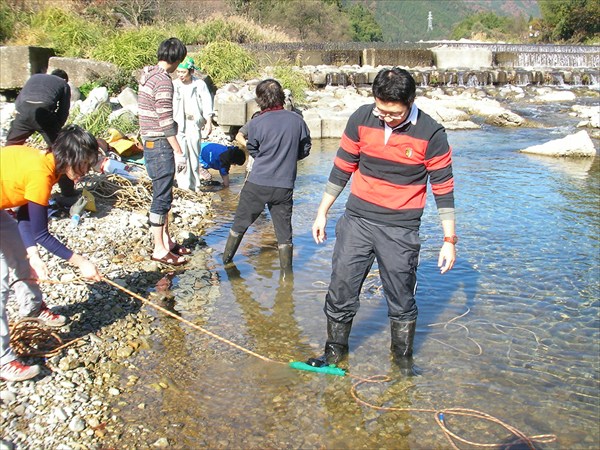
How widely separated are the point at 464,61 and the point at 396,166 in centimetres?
2544

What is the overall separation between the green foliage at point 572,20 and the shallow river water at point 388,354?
124ft

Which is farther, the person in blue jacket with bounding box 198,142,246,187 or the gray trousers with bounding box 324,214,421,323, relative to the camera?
the person in blue jacket with bounding box 198,142,246,187

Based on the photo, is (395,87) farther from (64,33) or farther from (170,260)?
(64,33)

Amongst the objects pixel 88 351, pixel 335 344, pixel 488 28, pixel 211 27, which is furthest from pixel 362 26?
pixel 88 351

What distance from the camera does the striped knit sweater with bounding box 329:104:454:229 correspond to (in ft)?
11.9

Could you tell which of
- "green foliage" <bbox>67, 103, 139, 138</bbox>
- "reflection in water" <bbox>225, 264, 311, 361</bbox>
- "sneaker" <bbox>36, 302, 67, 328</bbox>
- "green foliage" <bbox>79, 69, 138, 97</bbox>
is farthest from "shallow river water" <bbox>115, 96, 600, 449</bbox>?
"green foliage" <bbox>79, 69, 138, 97</bbox>

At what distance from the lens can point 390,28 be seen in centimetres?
11044

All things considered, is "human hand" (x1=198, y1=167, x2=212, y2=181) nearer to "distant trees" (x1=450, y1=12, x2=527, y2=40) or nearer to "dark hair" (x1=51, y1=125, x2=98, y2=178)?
"dark hair" (x1=51, y1=125, x2=98, y2=178)

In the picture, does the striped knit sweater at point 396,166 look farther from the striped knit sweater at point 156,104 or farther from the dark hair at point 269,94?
the striped knit sweater at point 156,104

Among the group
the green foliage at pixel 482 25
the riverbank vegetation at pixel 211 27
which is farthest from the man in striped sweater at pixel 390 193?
the green foliage at pixel 482 25

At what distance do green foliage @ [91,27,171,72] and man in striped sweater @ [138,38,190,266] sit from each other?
8693 mm

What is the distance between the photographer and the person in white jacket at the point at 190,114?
319 inches

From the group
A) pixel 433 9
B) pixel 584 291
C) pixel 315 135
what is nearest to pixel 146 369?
pixel 584 291

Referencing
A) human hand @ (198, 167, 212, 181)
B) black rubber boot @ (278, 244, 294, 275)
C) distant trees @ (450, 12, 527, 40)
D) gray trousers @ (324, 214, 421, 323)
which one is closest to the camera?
gray trousers @ (324, 214, 421, 323)
